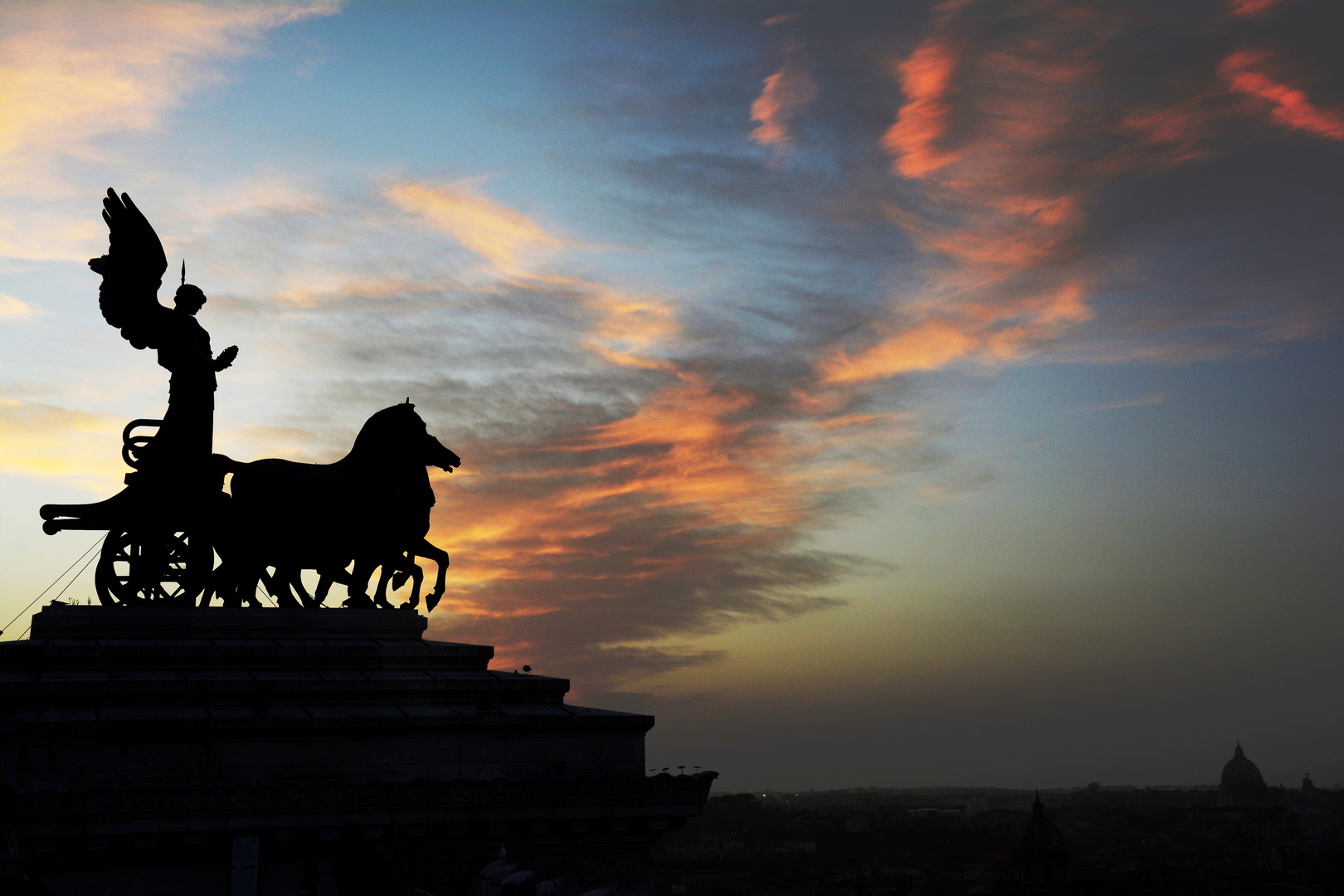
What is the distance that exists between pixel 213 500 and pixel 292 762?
21.8 ft

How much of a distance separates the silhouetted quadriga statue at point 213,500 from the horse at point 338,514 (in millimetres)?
24

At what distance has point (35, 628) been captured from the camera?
77.3 ft

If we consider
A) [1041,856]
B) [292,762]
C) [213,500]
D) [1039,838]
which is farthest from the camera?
[1039,838]

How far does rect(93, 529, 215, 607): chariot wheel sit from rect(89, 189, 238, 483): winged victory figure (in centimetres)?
209

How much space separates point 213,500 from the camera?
26016 mm

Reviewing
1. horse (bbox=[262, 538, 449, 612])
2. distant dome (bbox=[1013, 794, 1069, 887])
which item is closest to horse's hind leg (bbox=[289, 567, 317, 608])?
horse (bbox=[262, 538, 449, 612])

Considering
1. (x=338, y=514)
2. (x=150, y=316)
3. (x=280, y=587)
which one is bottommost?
(x=280, y=587)

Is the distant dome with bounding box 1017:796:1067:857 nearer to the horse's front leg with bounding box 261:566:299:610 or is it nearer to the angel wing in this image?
the horse's front leg with bounding box 261:566:299:610

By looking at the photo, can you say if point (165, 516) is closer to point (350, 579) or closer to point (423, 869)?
point (350, 579)

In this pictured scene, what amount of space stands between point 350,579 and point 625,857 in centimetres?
837

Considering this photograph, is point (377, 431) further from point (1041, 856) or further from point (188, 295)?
point (1041, 856)

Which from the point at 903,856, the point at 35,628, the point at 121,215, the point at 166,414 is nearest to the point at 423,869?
the point at 35,628

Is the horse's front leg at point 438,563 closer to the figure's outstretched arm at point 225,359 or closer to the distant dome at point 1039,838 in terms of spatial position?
the figure's outstretched arm at point 225,359

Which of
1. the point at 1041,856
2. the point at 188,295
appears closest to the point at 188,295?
the point at 188,295
